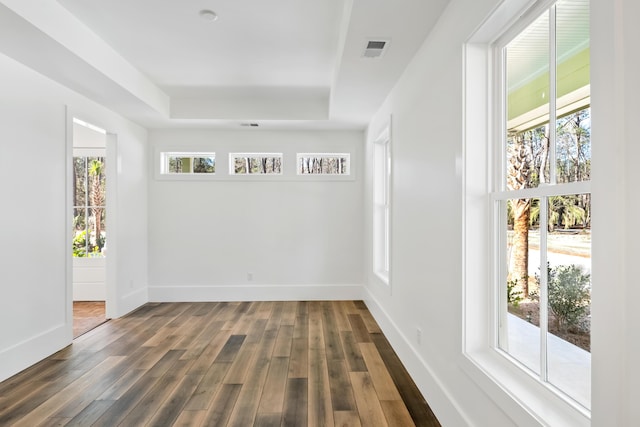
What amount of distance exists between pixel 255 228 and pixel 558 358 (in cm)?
430

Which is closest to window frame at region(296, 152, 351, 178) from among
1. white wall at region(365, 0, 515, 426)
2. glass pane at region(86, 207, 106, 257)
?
white wall at region(365, 0, 515, 426)

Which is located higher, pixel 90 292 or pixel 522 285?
pixel 522 285

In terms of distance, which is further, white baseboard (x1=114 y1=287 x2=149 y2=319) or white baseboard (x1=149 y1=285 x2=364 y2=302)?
white baseboard (x1=149 y1=285 x2=364 y2=302)

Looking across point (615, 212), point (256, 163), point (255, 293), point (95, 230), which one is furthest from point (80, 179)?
point (615, 212)

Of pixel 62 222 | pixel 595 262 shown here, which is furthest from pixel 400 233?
pixel 62 222

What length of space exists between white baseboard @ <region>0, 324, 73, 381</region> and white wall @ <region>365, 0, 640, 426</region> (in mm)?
3015

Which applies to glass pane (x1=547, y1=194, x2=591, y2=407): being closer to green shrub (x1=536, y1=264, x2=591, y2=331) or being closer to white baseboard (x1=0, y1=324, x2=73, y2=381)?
green shrub (x1=536, y1=264, x2=591, y2=331)

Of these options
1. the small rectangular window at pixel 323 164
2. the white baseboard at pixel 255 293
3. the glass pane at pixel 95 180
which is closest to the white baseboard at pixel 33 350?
the white baseboard at pixel 255 293

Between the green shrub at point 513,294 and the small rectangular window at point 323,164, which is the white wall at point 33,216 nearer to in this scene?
the small rectangular window at point 323,164

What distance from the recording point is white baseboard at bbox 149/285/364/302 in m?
5.20

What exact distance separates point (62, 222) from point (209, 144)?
2.29 m

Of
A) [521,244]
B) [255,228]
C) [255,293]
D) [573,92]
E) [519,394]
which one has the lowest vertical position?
[255,293]

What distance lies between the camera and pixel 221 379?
108 inches

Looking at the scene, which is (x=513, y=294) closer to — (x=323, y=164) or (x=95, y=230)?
(x=323, y=164)
